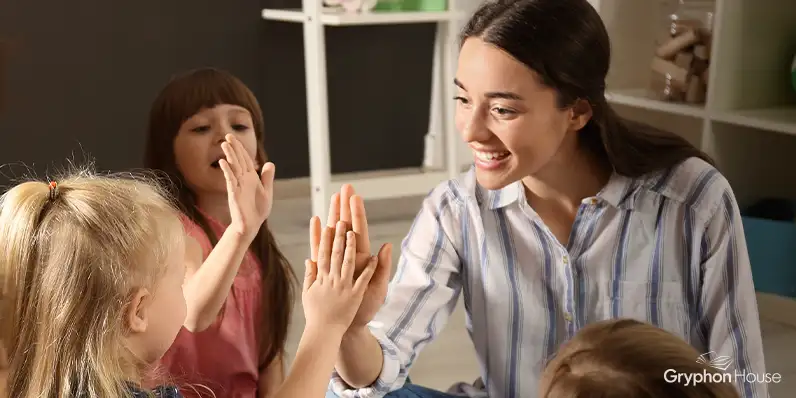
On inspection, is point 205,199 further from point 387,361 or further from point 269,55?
point 269,55

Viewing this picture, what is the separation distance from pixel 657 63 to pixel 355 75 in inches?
48.1

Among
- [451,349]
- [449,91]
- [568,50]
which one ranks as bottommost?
[451,349]

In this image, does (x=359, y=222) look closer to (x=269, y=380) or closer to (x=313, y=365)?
(x=313, y=365)

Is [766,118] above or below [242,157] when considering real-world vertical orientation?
below

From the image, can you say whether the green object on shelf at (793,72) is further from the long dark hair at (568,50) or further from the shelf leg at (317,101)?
the shelf leg at (317,101)

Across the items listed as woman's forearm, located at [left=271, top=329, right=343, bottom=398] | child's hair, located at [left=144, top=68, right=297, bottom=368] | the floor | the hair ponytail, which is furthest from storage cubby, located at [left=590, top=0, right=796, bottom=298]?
woman's forearm, located at [left=271, top=329, right=343, bottom=398]

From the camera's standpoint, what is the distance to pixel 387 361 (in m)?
1.12

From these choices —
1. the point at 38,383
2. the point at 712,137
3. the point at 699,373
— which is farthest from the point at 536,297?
the point at 712,137

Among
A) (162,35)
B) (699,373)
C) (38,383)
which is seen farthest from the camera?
(162,35)

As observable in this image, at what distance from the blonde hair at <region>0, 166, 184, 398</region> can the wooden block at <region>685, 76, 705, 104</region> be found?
175 cm

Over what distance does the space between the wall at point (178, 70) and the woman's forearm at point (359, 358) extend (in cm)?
165

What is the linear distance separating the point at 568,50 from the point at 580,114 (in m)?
0.11

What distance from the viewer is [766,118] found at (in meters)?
2.10

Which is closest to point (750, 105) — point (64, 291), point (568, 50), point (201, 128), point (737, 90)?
point (737, 90)
